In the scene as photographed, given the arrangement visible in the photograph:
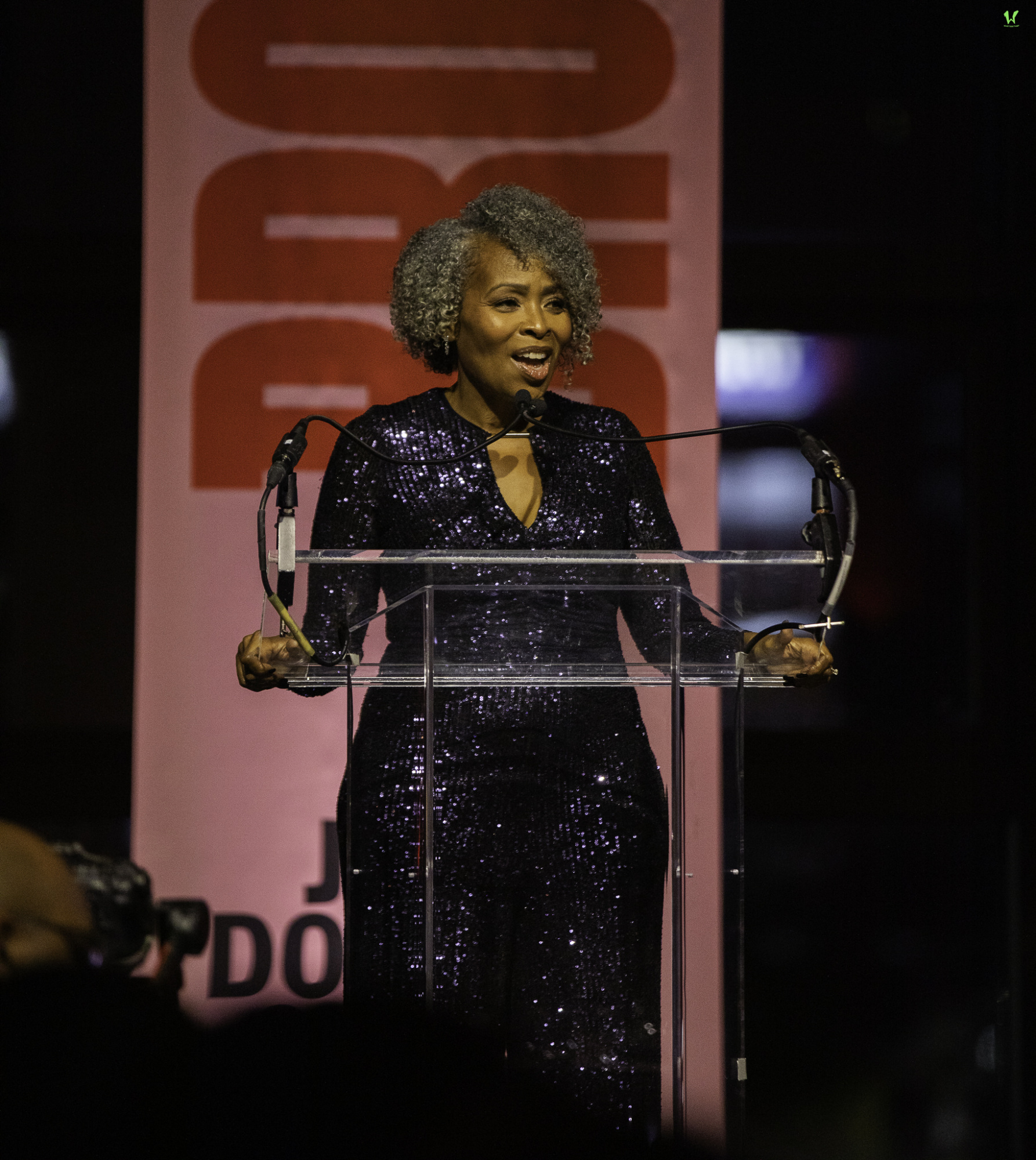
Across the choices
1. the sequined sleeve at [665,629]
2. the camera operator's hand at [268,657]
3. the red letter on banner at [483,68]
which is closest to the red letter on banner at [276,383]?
the red letter on banner at [483,68]

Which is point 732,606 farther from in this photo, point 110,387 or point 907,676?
point 110,387

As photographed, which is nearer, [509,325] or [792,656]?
[792,656]

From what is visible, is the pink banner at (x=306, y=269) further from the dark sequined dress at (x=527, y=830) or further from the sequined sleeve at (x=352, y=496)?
the dark sequined dress at (x=527, y=830)

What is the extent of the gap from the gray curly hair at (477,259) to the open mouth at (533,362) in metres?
0.13

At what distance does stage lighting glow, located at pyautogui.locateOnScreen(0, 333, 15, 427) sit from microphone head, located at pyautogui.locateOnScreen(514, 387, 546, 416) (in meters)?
2.08

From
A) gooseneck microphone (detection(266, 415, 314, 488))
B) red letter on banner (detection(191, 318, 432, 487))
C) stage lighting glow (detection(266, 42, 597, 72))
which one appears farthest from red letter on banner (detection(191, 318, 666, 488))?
gooseneck microphone (detection(266, 415, 314, 488))

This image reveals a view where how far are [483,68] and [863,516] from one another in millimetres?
1540

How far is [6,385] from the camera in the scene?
3332 millimetres

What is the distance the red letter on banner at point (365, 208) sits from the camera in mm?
2822

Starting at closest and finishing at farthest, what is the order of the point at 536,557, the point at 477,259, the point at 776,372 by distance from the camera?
the point at 536,557, the point at 477,259, the point at 776,372

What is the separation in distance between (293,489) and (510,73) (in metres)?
1.67

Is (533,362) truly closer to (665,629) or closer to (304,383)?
(665,629)

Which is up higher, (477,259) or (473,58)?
(473,58)

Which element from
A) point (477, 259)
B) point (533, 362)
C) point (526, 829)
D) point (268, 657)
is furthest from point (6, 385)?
point (526, 829)
